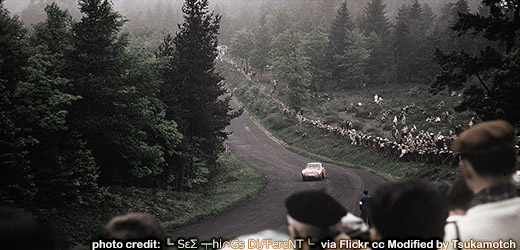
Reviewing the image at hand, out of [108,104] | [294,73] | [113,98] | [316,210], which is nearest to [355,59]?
[294,73]

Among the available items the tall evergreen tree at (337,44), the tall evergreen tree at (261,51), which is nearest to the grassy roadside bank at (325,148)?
the tall evergreen tree at (261,51)

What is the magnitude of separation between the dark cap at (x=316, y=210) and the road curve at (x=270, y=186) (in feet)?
42.4

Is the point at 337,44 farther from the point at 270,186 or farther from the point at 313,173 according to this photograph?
the point at 270,186

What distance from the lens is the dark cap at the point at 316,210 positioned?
2.88 m

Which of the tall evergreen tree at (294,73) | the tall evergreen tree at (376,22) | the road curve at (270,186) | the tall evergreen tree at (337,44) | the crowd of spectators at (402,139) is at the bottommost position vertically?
the road curve at (270,186)

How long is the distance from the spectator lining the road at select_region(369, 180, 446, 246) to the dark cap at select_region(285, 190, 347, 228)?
295mm

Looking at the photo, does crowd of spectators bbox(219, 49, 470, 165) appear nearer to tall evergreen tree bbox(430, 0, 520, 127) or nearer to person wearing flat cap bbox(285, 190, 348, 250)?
tall evergreen tree bbox(430, 0, 520, 127)

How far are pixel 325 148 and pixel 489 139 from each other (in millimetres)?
45834

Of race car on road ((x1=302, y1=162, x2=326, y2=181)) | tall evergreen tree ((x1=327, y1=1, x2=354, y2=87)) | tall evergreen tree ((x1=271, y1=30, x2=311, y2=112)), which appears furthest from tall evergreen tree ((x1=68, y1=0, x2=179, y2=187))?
tall evergreen tree ((x1=327, y1=1, x2=354, y2=87))

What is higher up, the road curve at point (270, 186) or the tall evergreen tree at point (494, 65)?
the tall evergreen tree at point (494, 65)

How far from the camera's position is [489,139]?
3162 millimetres

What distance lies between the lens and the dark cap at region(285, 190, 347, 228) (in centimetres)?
288

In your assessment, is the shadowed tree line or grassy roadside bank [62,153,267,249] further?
the shadowed tree line

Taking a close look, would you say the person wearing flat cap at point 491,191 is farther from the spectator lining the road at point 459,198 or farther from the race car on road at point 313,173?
the race car on road at point 313,173
